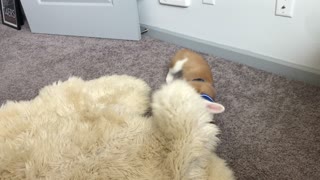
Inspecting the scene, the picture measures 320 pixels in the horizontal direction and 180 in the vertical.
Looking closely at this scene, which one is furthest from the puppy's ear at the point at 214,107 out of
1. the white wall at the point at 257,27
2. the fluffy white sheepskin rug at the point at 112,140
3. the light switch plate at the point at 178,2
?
the light switch plate at the point at 178,2

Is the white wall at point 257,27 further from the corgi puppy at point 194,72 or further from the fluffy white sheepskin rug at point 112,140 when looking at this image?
the fluffy white sheepskin rug at point 112,140

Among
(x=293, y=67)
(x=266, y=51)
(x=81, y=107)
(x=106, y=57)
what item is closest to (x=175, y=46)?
(x=106, y=57)

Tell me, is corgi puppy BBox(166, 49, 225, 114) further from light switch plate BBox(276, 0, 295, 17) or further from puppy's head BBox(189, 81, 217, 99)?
light switch plate BBox(276, 0, 295, 17)

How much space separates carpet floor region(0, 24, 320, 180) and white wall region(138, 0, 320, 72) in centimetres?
9

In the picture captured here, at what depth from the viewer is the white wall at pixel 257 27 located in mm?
1091

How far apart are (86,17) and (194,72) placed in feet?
2.67

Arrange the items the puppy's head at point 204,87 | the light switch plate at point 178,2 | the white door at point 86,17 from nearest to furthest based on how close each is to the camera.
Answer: the puppy's head at point 204,87, the light switch plate at point 178,2, the white door at point 86,17

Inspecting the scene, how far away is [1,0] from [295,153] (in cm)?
192

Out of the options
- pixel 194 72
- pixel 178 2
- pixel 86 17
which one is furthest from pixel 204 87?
pixel 86 17

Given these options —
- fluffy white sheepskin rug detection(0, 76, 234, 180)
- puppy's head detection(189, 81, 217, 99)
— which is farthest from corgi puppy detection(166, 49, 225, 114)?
fluffy white sheepskin rug detection(0, 76, 234, 180)

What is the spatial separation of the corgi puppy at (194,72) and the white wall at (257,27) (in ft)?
0.71

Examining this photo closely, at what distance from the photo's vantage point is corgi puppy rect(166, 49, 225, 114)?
1.04 m

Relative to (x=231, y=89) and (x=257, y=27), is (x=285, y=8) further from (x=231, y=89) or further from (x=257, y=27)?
(x=231, y=89)

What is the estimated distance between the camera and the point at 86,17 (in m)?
1.70
